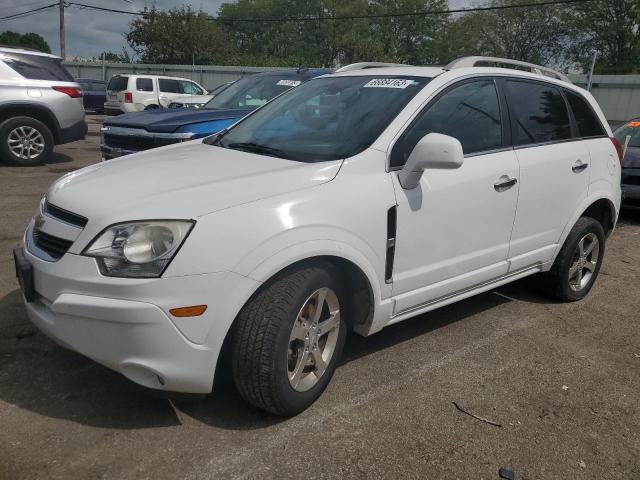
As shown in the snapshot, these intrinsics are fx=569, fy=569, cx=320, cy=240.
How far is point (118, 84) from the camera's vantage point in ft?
66.5

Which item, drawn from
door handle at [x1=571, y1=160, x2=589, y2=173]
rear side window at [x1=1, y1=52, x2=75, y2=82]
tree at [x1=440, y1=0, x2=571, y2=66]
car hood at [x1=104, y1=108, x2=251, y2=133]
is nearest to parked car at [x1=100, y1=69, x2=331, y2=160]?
car hood at [x1=104, y1=108, x2=251, y2=133]

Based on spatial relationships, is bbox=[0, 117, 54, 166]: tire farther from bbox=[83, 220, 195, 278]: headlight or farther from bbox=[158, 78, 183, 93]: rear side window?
bbox=[158, 78, 183, 93]: rear side window

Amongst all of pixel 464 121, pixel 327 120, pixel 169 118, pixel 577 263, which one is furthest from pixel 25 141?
pixel 577 263

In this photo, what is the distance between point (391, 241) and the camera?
2.89 metres

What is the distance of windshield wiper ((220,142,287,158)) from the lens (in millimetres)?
3115

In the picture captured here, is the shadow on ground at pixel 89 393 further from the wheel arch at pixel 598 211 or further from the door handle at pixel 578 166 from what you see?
the door handle at pixel 578 166

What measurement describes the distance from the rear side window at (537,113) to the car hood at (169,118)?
355cm

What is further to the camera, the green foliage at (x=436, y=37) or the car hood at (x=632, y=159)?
the green foliage at (x=436, y=37)

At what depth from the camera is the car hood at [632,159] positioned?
741 cm

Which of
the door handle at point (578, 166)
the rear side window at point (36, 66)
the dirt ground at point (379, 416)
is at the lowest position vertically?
the dirt ground at point (379, 416)

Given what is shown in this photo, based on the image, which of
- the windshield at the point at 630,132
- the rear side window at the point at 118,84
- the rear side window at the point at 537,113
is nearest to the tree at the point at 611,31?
the rear side window at the point at 118,84

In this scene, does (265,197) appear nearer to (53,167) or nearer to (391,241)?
(391,241)

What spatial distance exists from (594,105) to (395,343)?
2.57m

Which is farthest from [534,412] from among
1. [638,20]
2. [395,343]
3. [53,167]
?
[638,20]
